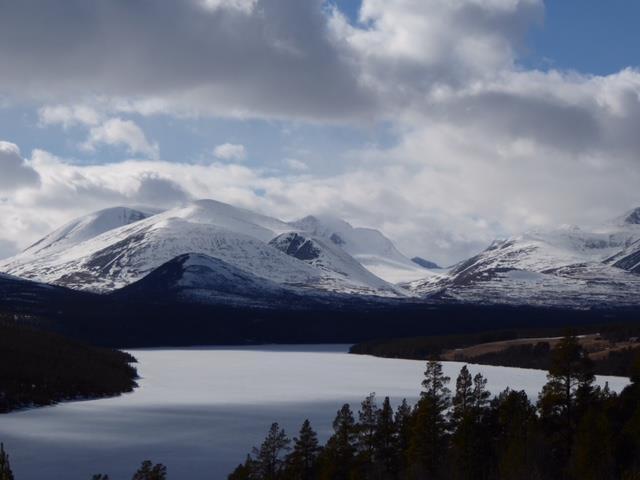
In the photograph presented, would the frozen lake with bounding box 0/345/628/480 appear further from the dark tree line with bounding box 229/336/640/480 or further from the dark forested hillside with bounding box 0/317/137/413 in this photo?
the dark tree line with bounding box 229/336/640/480

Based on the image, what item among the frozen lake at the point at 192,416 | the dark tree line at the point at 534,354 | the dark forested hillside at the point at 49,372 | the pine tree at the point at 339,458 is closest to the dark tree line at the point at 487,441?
the pine tree at the point at 339,458

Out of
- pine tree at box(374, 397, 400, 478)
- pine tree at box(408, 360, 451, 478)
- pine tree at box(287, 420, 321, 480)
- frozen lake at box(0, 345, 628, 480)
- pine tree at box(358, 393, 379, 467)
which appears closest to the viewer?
pine tree at box(287, 420, 321, 480)

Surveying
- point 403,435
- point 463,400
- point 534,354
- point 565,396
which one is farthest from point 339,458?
point 534,354

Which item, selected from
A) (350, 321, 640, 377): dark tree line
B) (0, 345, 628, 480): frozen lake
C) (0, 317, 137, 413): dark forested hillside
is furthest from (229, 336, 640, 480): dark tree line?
(350, 321, 640, 377): dark tree line

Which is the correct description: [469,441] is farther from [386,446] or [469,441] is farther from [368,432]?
[368,432]

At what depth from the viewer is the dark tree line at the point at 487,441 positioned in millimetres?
44156

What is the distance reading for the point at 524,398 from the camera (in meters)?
55.8

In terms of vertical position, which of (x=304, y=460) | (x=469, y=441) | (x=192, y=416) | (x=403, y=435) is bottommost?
(x=192, y=416)

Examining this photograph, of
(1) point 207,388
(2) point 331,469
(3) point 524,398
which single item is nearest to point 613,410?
(3) point 524,398

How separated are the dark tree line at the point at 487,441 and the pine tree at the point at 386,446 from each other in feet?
0.18

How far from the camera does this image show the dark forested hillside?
91812mm

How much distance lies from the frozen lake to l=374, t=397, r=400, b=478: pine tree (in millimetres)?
10530

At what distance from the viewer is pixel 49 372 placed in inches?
4013

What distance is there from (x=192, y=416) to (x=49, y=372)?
28.2 metres
